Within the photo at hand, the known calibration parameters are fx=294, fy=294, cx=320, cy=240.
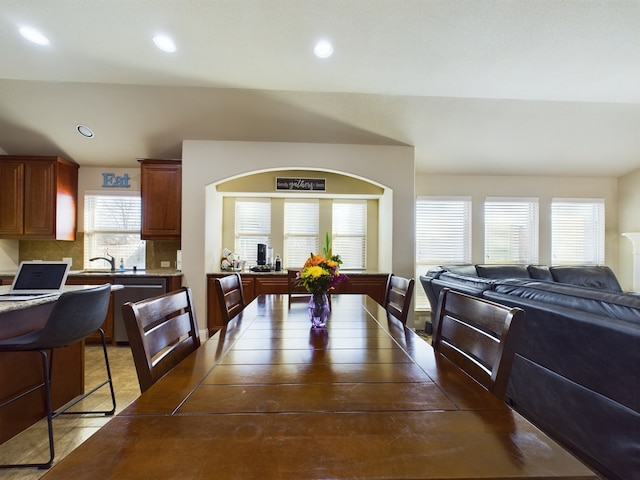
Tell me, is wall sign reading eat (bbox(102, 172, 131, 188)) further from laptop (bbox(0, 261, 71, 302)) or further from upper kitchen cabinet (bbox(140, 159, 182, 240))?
laptop (bbox(0, 261, 71, 302))

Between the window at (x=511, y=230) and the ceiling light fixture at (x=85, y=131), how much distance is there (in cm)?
611

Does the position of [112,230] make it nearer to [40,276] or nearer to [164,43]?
[40,276]

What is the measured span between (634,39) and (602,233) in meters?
3.66

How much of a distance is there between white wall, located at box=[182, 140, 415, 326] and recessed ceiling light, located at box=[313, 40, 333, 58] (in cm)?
132

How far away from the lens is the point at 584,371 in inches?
60.7

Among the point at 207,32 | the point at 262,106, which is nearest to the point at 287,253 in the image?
the point at 262,106

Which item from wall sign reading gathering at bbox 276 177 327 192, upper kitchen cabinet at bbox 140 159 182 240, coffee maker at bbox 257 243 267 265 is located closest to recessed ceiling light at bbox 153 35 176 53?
upper kitchen cabinet at bbox 140 159 182 240

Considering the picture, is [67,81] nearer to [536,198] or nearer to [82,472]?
[82,472]

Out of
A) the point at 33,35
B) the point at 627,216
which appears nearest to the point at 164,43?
the point at 33,35

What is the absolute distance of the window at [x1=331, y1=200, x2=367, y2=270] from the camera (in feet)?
16.6

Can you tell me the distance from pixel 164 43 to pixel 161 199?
2085 millimetres

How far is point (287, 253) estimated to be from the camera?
5020 millimetres

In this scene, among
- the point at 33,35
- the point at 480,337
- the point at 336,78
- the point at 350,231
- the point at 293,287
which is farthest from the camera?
the point at 350,231

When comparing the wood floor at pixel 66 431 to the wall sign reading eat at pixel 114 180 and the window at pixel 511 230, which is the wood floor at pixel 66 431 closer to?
the wall sign reading eat at pixel 114 180
